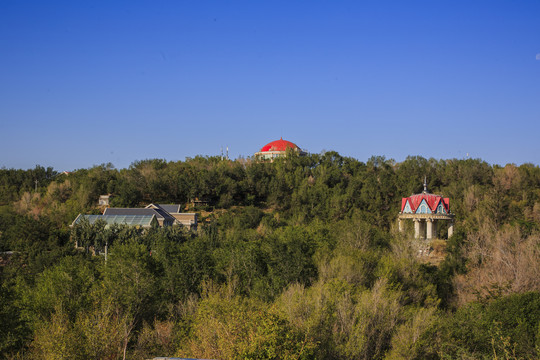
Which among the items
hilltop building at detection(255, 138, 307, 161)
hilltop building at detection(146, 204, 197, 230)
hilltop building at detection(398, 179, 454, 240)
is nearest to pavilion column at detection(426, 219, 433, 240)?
hilltop building at detection(398, 179, 454, 240)

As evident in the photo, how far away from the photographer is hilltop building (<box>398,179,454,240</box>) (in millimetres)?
40938

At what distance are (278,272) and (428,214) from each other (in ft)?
58.9

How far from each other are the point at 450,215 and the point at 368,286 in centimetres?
1749

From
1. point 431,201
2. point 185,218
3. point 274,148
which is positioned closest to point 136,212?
point 185,218

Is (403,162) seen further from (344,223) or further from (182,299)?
(182,299)

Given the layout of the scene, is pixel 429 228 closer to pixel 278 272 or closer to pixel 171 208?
pixel 278 272

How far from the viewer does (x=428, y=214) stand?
4103 centimetres

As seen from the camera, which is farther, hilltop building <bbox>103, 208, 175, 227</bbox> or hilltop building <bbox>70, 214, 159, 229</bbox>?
hilltop building <bbox>103, 208, 175, 227</bbox>

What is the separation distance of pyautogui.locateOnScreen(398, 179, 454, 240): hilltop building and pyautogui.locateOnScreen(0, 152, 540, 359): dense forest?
1.25 m

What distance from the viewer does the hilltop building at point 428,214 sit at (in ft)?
134

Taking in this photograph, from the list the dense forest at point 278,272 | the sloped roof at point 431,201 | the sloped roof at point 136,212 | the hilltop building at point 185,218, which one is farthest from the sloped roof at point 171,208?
the sloped roof at point 431,201

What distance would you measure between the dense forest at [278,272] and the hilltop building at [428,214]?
49.1 inches

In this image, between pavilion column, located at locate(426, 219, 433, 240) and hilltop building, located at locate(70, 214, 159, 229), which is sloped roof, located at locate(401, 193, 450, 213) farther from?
hilltop building, located at locate(70, 214, 159, 229)

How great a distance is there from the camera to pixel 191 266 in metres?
27.3
